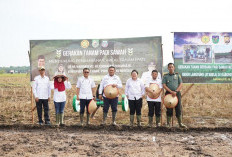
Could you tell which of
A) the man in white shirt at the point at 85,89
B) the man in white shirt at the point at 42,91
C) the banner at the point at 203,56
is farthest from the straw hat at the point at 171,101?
the man in white shirt at the point at 42,91

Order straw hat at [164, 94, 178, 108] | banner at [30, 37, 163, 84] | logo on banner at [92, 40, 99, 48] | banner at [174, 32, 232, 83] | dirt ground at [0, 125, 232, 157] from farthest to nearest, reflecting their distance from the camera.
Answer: logo on banner at [92, 40, 99, 48], banner at [30, 37, 163, 84], banner at [174, 32, 232, 83], straw hat at [164, 94, 178, 108], dirt ground at [0, 125, 232, 157]

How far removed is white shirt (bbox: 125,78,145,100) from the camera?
6959mm

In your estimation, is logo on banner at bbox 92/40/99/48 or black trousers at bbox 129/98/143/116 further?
logo on banner at bbox 92/40/99/48

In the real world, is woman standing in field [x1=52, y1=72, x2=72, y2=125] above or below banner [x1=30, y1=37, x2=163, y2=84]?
below

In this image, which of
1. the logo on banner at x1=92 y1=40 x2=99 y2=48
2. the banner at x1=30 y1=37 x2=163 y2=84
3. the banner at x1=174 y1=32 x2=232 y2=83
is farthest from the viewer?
the logo on banner at x1=92 y1=40 x2=99 y2=48

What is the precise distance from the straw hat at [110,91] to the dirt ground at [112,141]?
0.85 m

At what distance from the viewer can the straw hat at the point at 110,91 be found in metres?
6.94

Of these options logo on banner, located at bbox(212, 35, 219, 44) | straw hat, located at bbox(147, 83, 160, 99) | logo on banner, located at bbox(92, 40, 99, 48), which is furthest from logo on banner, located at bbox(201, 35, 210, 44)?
logo on banner, located at bbox(92, 40, 99, 48)

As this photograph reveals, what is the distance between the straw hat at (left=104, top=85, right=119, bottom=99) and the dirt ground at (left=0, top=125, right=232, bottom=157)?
85 cm

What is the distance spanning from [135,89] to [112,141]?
1.73 meters

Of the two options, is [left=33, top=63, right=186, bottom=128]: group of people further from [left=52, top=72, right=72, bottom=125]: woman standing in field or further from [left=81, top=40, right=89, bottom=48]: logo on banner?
[left=81, top=40, right=89, bottom=48]: logo on banner

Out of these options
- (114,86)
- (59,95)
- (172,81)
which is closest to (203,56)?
(172,81)

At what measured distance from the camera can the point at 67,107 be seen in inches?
442

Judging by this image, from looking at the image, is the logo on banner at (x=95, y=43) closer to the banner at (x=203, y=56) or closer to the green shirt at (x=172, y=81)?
the banner at (x=203, y=56)
